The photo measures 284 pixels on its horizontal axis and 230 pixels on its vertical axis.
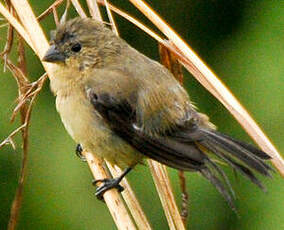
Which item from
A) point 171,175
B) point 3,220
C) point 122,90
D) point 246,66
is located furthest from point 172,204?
point 3,220

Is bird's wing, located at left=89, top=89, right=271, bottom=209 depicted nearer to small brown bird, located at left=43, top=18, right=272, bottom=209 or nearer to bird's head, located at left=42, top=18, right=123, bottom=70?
small brown bird, located at left=43, top=18, right=272, bottom=209

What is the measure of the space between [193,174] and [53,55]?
47.7 inches

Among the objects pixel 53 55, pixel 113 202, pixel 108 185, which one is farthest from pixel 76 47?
pixel 113 202

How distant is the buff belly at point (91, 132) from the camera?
11.2 ft

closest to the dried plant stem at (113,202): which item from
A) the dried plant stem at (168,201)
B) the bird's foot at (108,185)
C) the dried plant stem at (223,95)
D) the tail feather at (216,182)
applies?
the bird's foot at (108,185)

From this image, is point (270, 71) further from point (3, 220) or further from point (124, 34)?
point (3, 220)

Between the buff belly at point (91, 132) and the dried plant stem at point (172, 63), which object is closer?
the dried plant stem at point (172, 63)

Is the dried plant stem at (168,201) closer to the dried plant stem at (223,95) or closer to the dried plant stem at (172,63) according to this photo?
the dried plant stem at (172,63)

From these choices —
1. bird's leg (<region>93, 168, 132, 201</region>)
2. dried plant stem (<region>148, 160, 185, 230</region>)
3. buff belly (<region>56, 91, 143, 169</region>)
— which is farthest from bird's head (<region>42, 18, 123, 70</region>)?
dried plant stem (<region>148, 160, 185, 230</region>)

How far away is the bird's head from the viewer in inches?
134

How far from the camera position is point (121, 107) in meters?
3.44

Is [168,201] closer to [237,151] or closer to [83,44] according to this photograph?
[237,151]

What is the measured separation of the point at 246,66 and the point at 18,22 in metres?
1.56

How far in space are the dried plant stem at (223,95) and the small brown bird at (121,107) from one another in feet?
1.32
